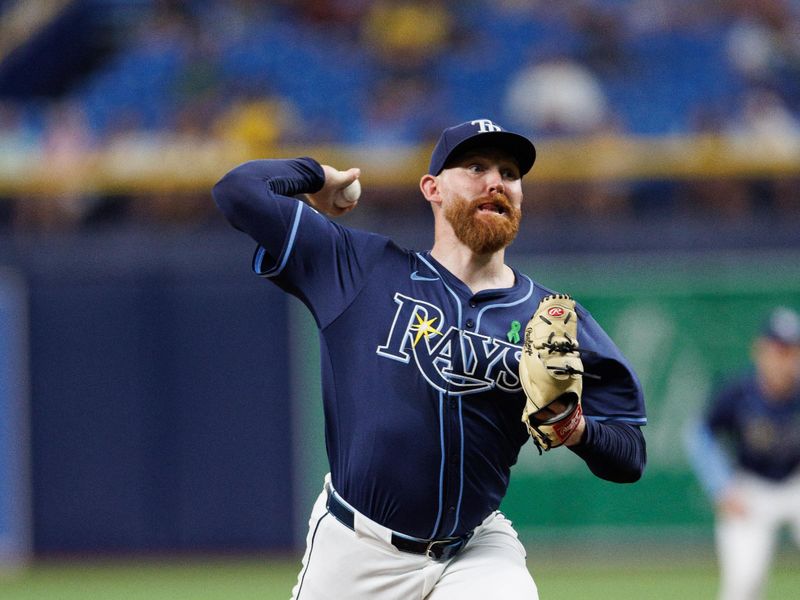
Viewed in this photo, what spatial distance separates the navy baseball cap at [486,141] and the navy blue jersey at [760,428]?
151 inches

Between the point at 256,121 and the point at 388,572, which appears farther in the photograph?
the point at 256,121

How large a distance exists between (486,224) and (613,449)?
2.75 feet

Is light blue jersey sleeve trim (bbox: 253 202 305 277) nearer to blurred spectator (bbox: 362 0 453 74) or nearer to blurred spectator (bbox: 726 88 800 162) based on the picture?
blurred spectator (bbox: 726 88 800 162)

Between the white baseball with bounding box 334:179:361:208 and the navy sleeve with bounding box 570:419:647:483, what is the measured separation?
1176mm

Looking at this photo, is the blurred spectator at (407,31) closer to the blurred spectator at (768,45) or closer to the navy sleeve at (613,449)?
the blurred spectator at (768,45)

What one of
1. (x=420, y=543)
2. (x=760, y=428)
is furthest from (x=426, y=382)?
(x=760, y=428)

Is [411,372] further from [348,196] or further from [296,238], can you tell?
[348,196]

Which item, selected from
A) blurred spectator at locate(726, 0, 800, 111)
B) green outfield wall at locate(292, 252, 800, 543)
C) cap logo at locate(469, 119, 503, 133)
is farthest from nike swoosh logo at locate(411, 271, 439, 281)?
blurred spectator at locate(726, 0, 800, 111)

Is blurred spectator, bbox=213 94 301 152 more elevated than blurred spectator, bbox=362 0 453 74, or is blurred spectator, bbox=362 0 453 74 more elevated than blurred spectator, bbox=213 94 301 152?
blurred spectator, bbox=362 0 453 74

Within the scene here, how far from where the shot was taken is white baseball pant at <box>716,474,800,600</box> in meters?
7.12

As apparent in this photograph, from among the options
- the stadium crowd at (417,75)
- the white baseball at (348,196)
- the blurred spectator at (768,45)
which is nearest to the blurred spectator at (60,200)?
the stadium crowd at (417,75)

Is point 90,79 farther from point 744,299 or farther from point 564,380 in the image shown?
point 564,380

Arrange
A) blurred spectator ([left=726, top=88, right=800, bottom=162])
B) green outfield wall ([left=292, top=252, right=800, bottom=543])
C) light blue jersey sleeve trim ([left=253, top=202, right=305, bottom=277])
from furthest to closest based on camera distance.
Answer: blurred spectator ([left=726, top=88, right=800, bottom=162]), green outfield wall ([left=292, top=252, right=800, bottom=543]), light blue jersey sleeve trim ([left=253, top=202, right=305, bottom=277])

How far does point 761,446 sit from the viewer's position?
790cm
